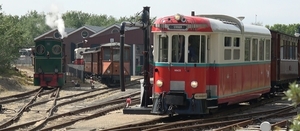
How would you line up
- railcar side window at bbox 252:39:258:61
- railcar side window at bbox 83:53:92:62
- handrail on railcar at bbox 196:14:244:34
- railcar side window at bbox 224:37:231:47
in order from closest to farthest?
railcar side window at bbox 224:37:231:47
handrail on railcar at bbox 196:14:244:34
railcar side window at bbox 252:39:258:61
railcar side window at bbox 83:53:92:62

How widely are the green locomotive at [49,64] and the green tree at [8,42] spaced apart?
7.54m

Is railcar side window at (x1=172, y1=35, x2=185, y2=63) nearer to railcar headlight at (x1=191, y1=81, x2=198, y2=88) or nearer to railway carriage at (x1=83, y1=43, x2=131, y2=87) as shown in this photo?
railcar headlight at (x1=191, y1=81, x2=198, y2=88)

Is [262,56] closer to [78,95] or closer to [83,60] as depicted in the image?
[78,95]

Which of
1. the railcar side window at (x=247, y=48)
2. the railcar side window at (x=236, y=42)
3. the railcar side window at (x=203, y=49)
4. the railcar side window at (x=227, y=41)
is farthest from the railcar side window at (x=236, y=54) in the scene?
the railcar side window at (x=203, y=49)

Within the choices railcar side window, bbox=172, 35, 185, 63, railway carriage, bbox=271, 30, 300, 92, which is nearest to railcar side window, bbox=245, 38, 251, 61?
railcar side window, bbox=172, 35, 185, 63

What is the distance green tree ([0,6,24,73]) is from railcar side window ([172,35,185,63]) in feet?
88.0

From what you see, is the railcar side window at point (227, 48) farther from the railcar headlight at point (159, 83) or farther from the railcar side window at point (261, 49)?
the railcar side window at point (261, 49)

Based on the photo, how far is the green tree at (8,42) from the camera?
3800cm

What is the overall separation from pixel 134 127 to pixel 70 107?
27.8 feet

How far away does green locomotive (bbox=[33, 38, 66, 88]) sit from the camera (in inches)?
1204

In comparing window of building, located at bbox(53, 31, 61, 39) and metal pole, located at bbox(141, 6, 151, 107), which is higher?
window of building, located at bbox(53, 31, 61, 39)

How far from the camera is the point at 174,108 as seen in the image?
42.5 ft

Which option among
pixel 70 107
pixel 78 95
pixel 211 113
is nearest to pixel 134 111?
pixel 211 113

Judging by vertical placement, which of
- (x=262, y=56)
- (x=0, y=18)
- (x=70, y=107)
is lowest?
(x=70, y=107)
